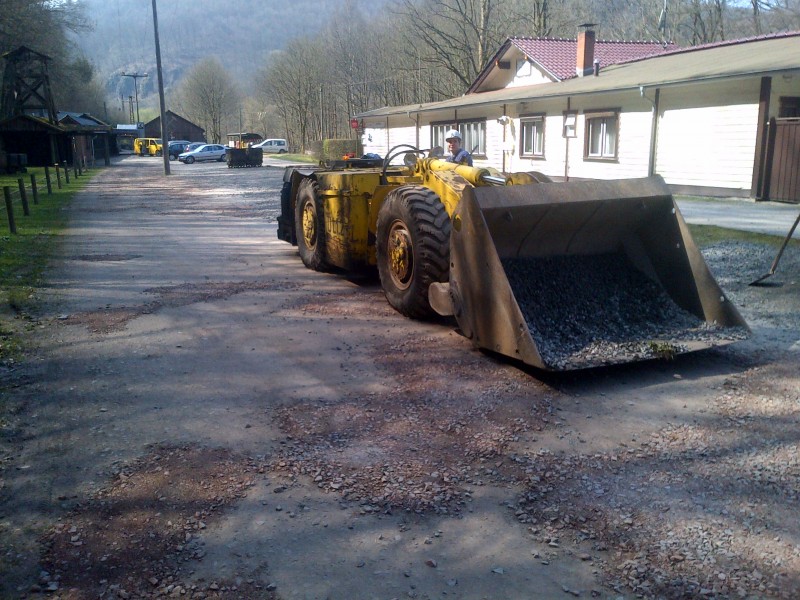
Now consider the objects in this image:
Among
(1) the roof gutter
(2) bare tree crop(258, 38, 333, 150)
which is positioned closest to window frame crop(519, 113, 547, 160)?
(1) the roof gutter

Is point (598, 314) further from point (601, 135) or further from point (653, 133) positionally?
point (601, 135)

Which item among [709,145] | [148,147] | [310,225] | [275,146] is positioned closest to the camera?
[310,225]

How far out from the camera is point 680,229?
6.51m

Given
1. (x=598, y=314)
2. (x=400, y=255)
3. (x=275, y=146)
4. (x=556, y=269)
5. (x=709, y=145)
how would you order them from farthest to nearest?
(x=275, y=146) < (x=709, y=145) < (x=400, y=255) < (x=556, y=269) < (x=598, y=314)

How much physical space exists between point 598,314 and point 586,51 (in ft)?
77.7

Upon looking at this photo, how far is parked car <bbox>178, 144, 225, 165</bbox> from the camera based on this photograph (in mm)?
59713

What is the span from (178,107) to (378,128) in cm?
8008

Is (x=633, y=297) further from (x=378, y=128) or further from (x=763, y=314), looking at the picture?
(x=378, y=128)

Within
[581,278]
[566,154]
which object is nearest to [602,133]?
[566,154]

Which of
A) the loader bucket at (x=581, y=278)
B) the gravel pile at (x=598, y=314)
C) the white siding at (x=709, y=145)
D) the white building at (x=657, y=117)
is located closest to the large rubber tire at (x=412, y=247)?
the loader bucket at (x=581, y=278)

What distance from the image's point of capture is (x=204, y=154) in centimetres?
6119

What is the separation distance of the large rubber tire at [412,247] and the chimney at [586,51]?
73.3ft

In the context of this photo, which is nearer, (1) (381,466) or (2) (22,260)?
(1) (381,466)

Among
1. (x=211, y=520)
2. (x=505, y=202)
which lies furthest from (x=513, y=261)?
(x=211, y=520)
